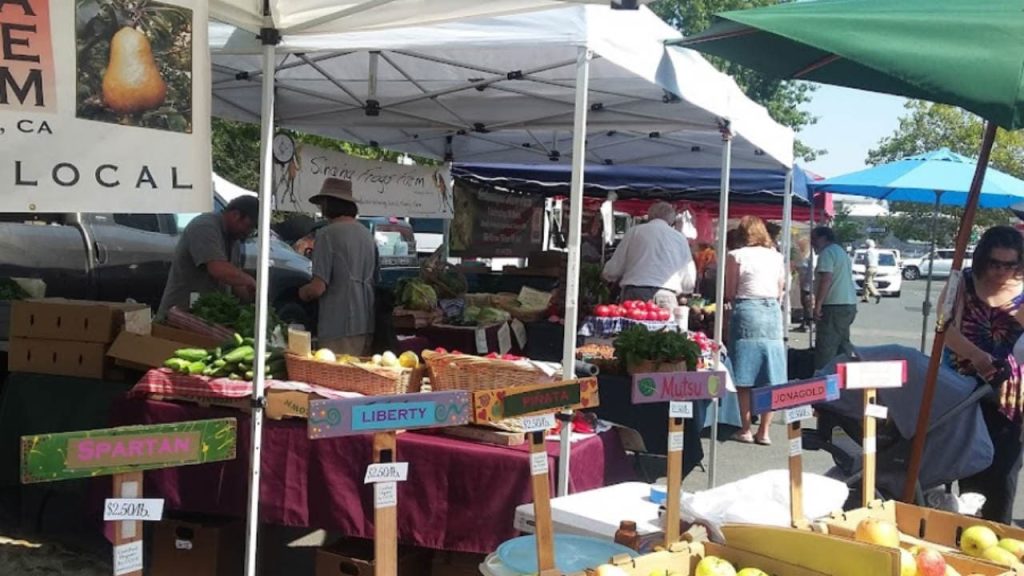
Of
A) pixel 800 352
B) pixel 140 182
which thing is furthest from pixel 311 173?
pixel 800 352

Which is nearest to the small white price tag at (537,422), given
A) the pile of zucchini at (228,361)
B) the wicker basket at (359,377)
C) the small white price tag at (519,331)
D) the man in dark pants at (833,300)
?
the wicker basket at (359,377)

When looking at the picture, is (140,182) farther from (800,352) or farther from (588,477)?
(800,352)

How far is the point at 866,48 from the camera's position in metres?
2.58

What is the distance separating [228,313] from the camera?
4.72m

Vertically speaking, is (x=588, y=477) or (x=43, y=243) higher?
(x=43, y=243)

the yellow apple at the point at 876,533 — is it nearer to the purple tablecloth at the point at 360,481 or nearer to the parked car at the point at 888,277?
the purple tablecloth at the point at 360,481

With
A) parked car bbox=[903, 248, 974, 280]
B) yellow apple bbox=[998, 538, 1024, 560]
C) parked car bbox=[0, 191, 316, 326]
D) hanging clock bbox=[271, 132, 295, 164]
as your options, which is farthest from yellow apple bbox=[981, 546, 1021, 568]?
parked car bbox=[903, 248, 974, 280]

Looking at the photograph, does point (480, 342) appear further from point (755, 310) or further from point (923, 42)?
point (923, 42)

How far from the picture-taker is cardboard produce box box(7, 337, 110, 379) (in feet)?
14.5

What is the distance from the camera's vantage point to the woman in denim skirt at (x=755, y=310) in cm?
729

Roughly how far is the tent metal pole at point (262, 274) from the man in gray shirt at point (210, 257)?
193cm

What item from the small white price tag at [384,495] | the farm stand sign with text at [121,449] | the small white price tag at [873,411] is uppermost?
the farm stand sign with text at [121,449]

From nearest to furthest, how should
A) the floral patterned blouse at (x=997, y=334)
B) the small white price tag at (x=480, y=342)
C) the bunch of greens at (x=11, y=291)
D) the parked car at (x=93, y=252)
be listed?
the floral patterned blouse at (x=997, y=334), the bunch of greens at (x=11, y=291), the small white price tag at (x=480, y=342), the parked car at (x=93, y=252)

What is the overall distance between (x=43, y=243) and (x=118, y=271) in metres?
0.74
